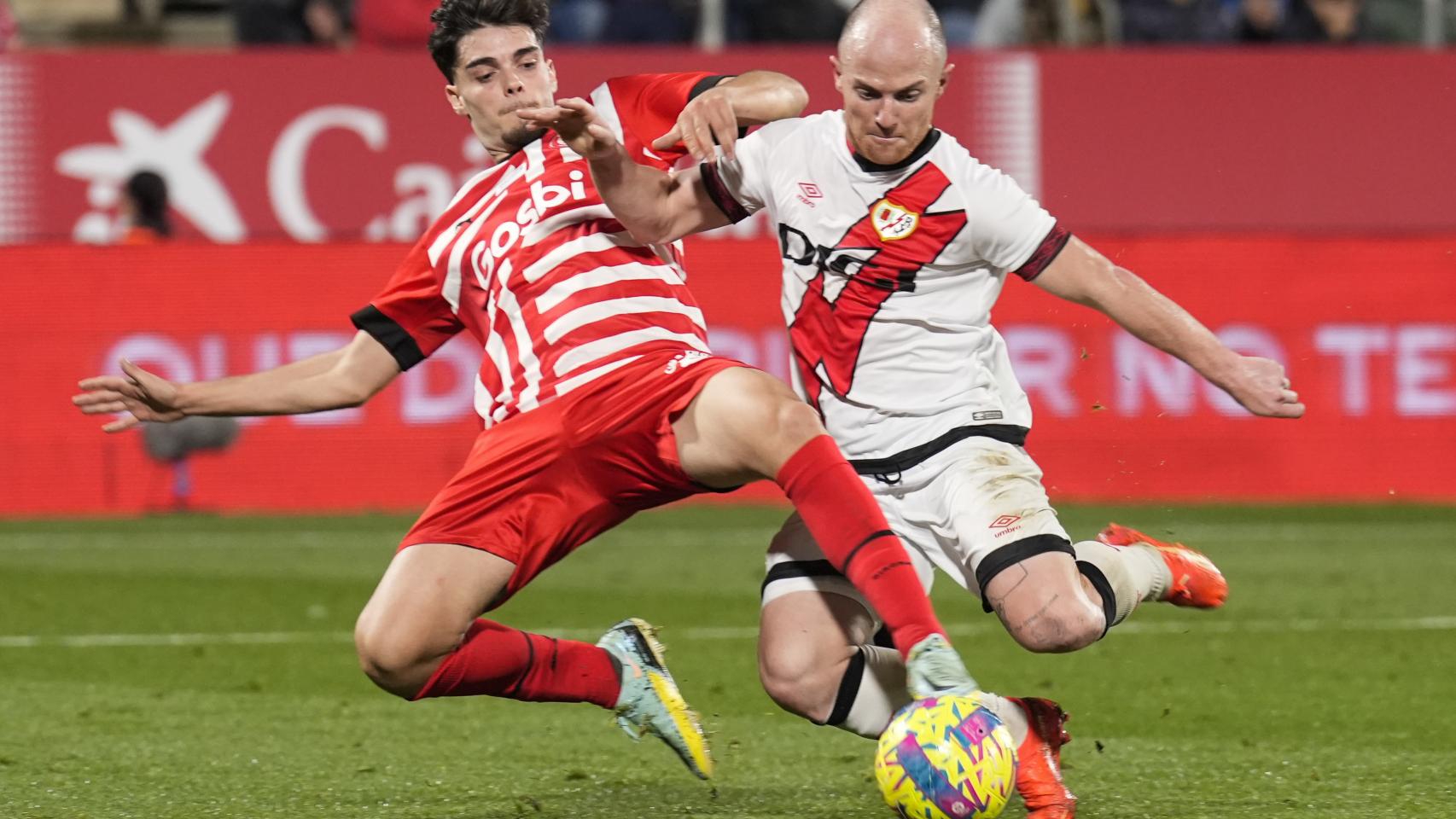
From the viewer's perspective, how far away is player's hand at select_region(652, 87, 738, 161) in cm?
498

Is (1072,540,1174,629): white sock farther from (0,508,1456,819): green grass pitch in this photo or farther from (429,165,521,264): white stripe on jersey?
(429,165,521,264): white stripe on jersey

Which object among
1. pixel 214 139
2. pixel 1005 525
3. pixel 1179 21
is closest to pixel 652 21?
pixel 214 139

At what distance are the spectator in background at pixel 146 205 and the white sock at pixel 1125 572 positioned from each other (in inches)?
369

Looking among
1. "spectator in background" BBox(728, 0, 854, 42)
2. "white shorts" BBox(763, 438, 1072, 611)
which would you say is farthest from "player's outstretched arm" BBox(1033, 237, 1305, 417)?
"spectator in background" BBox(728, 0, 854, 42)

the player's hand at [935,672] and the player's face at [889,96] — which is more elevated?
the player's face at [889,96]

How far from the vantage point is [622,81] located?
5.50 m

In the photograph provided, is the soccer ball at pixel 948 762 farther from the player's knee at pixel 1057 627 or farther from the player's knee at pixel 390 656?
the player's knee at pixel 390 656

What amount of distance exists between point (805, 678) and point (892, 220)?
1128 millimetres

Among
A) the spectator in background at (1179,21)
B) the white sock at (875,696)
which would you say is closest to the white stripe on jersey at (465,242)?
the white sock at (875,696)

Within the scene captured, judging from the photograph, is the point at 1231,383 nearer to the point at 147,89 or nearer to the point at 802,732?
the point at 802,732

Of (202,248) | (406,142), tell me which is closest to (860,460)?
(202,248)

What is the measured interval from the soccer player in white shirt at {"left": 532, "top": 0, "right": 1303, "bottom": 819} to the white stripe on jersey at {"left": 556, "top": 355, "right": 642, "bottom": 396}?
328 mm

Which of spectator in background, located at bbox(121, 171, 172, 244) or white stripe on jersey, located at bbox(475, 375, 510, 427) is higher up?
white stripe on jersey, located at bbox(475, 375, 510, 427)

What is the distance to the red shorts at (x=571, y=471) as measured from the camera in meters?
4.90
